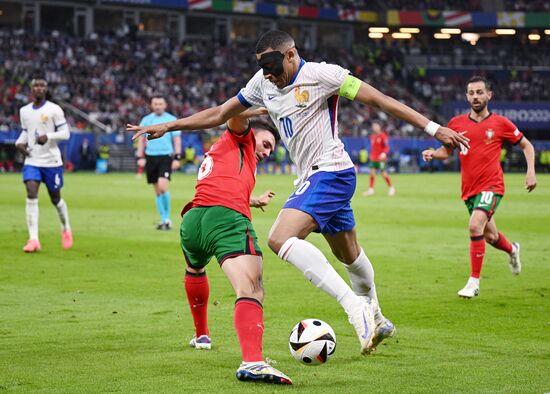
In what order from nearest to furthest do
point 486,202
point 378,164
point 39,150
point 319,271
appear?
point 319,271 < point 486,202 < point 39,150 < point 378,164

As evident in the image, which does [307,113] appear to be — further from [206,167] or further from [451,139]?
[451,139]

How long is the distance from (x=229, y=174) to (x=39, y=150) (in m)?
8.96

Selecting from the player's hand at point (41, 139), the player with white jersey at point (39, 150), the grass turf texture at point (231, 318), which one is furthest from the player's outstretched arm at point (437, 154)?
the player with white jersey at point (39, 150)

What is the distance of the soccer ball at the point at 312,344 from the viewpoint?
7.10 m

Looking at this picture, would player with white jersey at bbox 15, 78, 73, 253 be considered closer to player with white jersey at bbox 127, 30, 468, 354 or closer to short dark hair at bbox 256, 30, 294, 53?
player with white jersey at bbox 127, 30, 468, 354

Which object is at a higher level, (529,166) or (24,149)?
(529,166)

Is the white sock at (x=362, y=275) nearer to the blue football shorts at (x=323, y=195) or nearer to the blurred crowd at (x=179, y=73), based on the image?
the blue football shorts at (x=323, y=195)

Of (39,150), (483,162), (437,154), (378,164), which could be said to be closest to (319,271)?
(437,154)

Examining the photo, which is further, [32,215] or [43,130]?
[32,215]

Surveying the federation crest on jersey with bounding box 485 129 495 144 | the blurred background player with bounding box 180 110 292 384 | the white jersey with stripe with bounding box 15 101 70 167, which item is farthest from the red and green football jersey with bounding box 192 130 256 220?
the white jersey with stripe with bounding box 15 101 70 167

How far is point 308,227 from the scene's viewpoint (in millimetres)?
7617

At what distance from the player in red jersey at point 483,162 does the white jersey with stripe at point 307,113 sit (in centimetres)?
437

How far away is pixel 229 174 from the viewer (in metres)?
7.76

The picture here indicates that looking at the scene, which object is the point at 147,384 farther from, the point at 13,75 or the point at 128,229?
the point at 13,75
